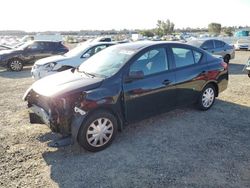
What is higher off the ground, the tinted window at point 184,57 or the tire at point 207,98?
the tinted window at point 184,57

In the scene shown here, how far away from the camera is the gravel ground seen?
3643 mm

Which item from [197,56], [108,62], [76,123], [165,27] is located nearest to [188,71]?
[197,56]

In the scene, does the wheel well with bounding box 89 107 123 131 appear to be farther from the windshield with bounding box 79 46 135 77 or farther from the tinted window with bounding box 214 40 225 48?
the tinted window with bounding box 214 40 225 48

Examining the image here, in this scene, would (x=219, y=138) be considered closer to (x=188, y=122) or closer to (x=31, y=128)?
(x=188, y=122)

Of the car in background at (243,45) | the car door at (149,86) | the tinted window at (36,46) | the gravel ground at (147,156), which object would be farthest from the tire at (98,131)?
the car in background at (243,45)

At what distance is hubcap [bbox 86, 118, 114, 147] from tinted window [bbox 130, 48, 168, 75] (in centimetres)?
103

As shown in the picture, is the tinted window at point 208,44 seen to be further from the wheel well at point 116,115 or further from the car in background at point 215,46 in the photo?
the wheel well at point 116,115

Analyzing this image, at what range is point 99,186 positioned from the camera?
351 centimetres

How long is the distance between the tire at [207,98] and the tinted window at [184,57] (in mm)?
753

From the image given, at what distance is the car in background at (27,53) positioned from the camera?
13484 mm

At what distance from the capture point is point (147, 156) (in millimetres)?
4266

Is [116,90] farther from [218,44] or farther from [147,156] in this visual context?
[218,44]

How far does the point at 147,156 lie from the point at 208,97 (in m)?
2.74

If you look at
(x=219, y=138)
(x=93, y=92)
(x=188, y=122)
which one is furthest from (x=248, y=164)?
(x=93, y=92)
